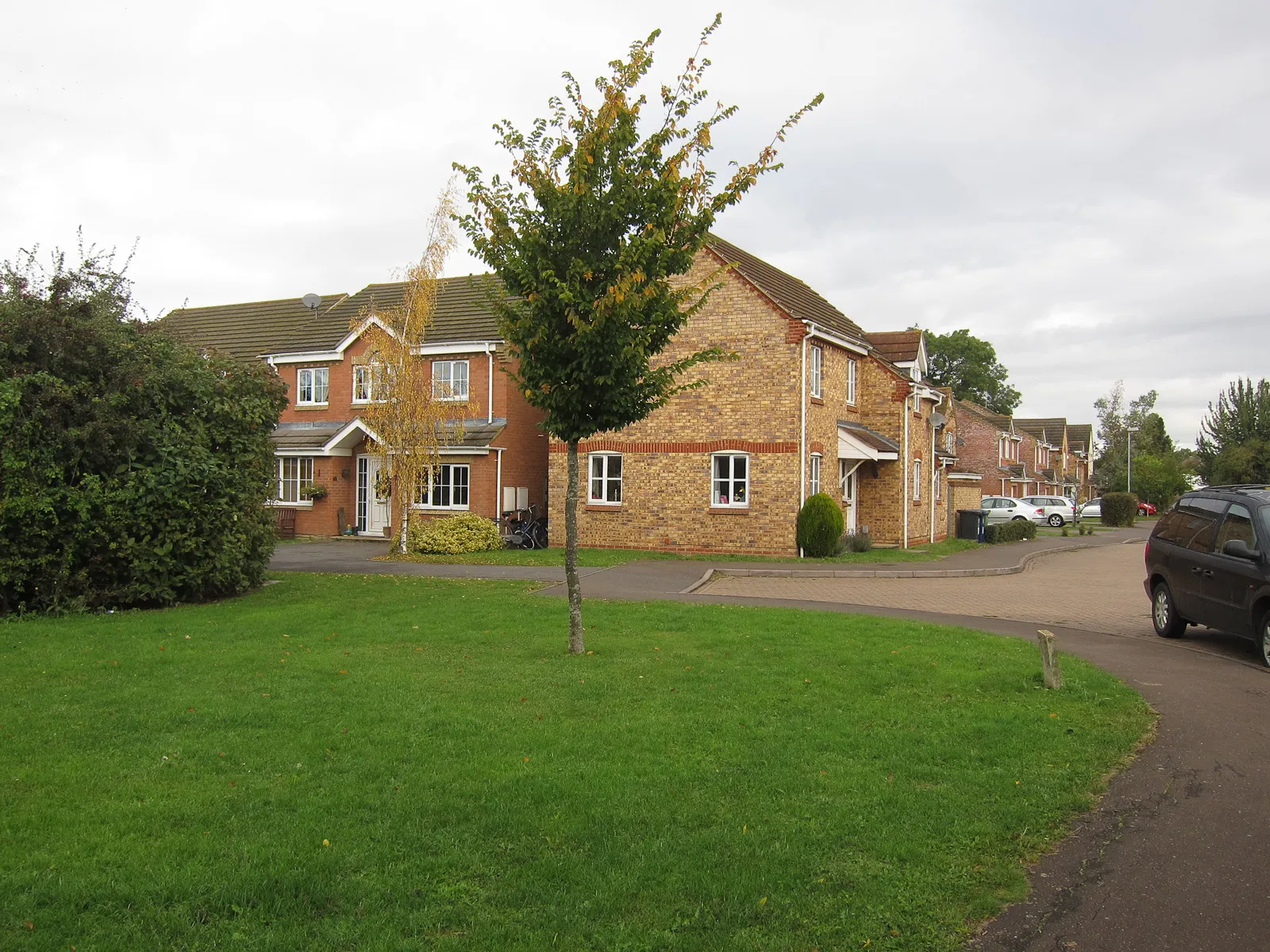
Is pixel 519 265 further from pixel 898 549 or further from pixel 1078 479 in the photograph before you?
pixel 1078 479

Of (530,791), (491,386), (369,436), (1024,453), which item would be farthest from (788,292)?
(1024,453)

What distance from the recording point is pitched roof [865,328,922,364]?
31.3m

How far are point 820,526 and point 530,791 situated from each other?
61.3ft

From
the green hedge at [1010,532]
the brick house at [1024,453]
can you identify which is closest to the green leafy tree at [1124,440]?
the brick house at [1024,453]

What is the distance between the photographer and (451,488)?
28781 mm

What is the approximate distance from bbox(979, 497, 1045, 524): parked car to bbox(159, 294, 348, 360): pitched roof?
30866mm

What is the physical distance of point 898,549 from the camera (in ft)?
Answer: 90.1

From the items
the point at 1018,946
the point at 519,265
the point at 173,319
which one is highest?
the point at 173,319

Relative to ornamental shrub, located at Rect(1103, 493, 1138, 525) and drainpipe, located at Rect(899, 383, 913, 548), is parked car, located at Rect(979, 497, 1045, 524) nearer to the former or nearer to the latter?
ornamental shrub, located at Rect(1103, 493, 1138, 525)

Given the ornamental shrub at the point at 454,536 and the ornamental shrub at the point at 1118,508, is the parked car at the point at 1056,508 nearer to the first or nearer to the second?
the ornamental shrub at the point at 1118,508

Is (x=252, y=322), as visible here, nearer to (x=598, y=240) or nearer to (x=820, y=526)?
(x=820, y=526)

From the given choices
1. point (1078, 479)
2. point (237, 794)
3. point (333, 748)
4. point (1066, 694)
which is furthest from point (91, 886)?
point (1078, 479)

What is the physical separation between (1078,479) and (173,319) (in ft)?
277

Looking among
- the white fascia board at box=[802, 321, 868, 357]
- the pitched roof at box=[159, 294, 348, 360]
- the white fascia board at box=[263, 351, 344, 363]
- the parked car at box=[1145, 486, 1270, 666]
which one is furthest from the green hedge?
the pitched roof at box=[159, 294, 348, 360]
